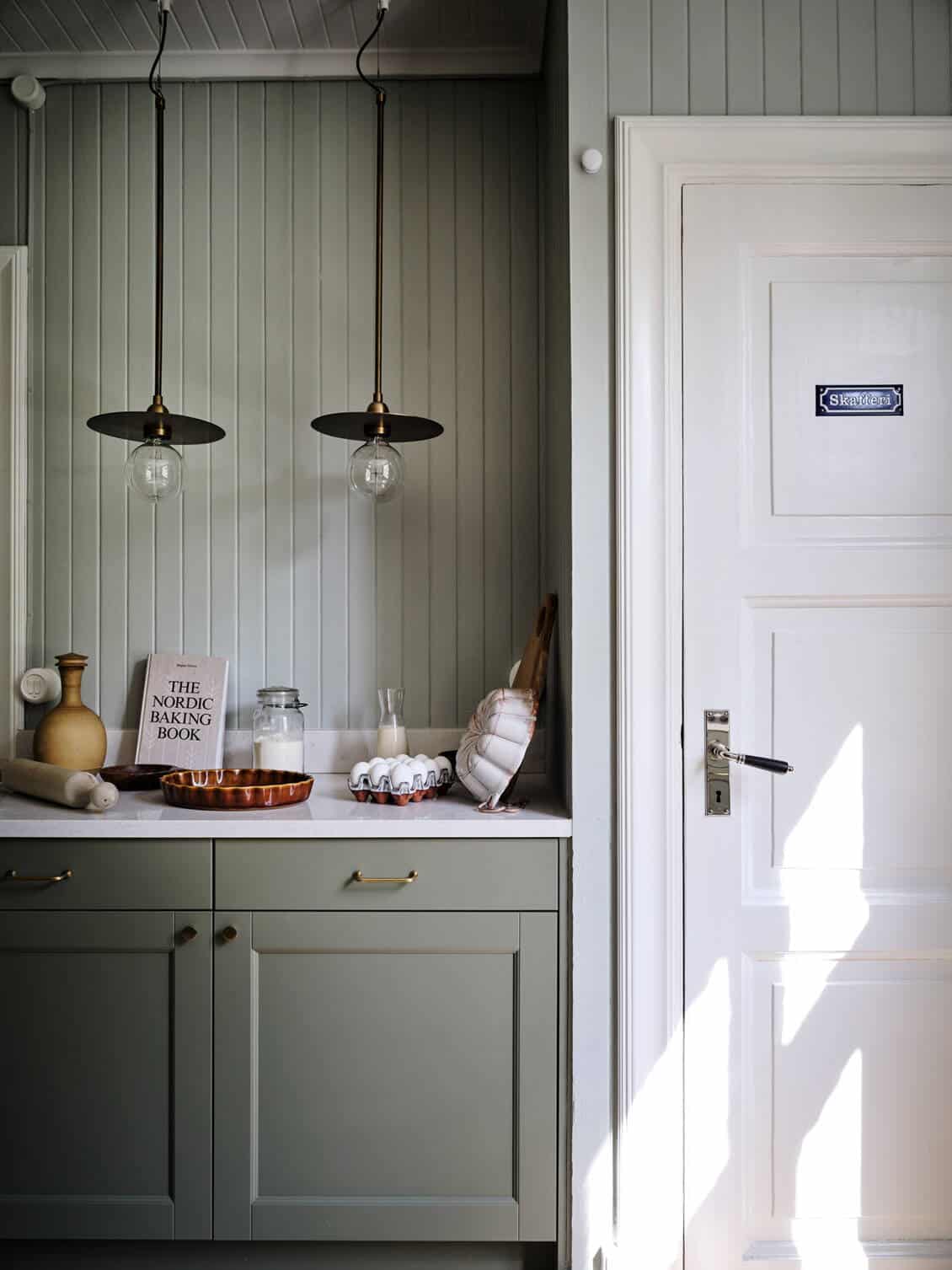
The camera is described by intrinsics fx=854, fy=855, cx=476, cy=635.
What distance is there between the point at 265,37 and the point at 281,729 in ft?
5.55

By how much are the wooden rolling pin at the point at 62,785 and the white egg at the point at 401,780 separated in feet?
1.81

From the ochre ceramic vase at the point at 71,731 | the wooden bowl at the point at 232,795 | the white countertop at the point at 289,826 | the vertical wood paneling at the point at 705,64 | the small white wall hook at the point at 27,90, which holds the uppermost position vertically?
the small white wall hook at the point at 27,90

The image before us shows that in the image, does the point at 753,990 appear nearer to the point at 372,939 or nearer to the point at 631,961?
the point at 631,961

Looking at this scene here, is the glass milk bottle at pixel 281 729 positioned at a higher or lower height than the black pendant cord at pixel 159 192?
lower

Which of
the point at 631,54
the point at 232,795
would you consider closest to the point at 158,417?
the point at 232,795

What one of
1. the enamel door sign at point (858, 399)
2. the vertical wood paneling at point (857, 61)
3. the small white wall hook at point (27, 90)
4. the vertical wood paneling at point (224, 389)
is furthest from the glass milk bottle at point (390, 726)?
the small white wall hook at point (27, 90)

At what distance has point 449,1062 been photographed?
1.61 meters

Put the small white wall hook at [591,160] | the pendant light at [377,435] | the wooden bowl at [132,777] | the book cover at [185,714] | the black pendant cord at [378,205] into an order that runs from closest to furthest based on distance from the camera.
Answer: the small white wall hook at [591,160] < the pendant light at [377,435] < the black pendant cord at [378,205] < the wooden bowl at [132,777] < the book cover at [185,714]

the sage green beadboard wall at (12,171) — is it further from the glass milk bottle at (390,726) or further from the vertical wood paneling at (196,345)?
the glass milk bottle at (390,726)

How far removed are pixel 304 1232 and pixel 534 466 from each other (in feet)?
5.62

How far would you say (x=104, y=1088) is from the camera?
162 centimetres

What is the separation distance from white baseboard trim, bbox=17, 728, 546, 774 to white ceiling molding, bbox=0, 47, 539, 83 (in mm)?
1644

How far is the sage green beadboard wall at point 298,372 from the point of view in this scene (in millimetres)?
2150

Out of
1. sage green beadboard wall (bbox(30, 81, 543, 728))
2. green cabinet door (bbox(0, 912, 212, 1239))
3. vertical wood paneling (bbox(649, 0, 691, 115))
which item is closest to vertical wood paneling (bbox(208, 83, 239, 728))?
sage green beadboard wall (bbox(30, 81, 543, 728))
